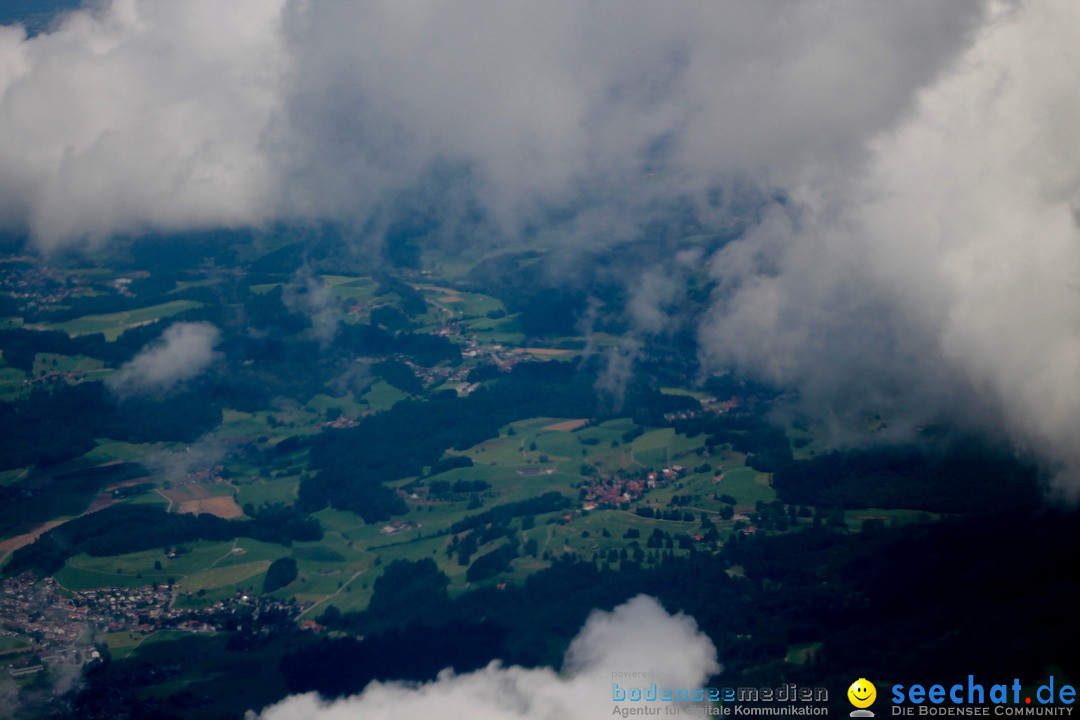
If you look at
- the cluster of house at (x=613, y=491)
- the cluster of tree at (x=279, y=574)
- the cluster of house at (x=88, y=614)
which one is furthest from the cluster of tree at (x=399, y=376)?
the cluster of house at (x=88, y=614)

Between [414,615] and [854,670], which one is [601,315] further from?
[854,670]

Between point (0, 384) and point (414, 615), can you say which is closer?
point (414, 615)

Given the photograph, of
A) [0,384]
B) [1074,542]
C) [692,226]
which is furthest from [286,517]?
[692,226]

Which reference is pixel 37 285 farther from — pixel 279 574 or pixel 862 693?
pixel 862 693

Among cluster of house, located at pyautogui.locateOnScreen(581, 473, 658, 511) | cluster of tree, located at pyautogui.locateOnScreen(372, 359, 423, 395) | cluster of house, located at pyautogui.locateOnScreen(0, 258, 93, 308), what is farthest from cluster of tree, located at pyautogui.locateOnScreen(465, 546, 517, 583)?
cluster of house, located at pyautogui.locateOnScreen(0, 258, 93, 308)

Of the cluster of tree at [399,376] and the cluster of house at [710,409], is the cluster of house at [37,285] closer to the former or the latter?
the cluster of tree at [399,376]

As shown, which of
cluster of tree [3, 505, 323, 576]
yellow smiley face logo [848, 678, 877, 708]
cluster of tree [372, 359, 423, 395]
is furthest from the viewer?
cluster of tree [372, 359, 423, 395]

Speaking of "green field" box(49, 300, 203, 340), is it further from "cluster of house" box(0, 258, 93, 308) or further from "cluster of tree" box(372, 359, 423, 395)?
"cluster of tree" box(372, 359, 423, 395)
